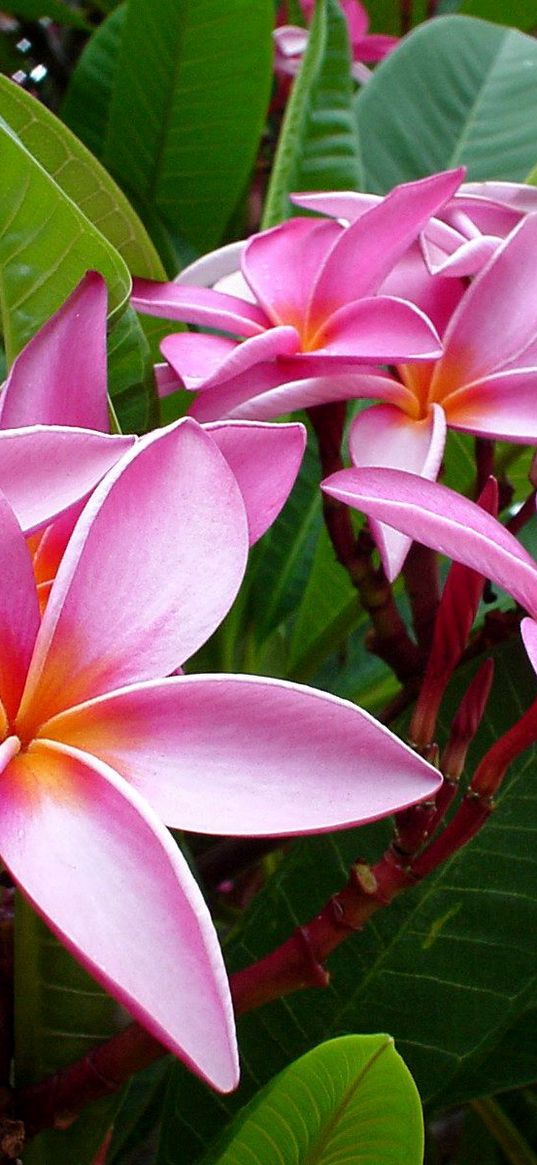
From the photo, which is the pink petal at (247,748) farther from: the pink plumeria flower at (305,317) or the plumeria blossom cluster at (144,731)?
the pink plumeria flower at (305,317)

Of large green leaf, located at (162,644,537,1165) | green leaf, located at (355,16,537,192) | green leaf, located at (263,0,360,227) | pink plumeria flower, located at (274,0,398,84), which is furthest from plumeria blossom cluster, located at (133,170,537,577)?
pink plumeria flower, located at (274,0,398,84)

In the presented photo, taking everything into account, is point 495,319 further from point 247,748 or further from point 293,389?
point 247,748

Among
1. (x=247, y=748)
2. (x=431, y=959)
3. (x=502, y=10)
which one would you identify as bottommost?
(x=431, y=959)

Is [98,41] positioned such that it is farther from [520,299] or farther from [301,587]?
[520,299]

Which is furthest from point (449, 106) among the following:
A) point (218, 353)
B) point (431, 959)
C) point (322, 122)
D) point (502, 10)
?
point (431, 959)

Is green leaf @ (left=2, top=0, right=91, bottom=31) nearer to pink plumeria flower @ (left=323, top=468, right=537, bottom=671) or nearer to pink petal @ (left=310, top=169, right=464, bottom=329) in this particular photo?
pink petal @ (left=310, top=169, right=464, bottom=329)
